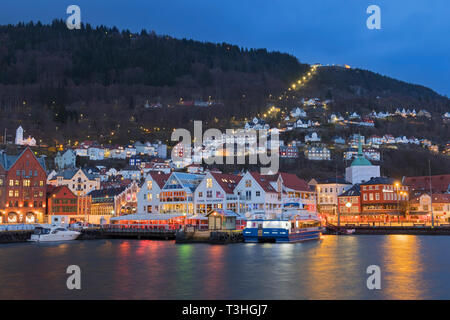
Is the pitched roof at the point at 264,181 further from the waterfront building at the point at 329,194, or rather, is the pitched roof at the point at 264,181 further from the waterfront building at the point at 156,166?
the waterfront building at the point at 156,166

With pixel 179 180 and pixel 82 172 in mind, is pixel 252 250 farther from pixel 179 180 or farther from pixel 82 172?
pixel 82 172

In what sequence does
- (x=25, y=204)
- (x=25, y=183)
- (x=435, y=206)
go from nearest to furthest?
(x=25, y=183)
(x=25, y=204)
(x=435, y=206)

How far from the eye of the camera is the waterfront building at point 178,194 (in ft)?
290

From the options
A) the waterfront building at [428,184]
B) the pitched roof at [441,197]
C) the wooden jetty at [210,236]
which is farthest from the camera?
the waterfront building at [428,184]

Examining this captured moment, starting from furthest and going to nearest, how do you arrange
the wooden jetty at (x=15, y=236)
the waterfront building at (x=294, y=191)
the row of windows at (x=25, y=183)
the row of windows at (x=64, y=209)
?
the row of windows at (x=64, y=209) → the row of windows at (x=25, y=183) → the waterfront building at (x=294, y=191) → the wooden jetty at (x=15, y=236)

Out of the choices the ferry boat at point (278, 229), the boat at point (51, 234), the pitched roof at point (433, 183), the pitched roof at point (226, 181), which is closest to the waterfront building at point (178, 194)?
the pitched roof at point (226, 181)

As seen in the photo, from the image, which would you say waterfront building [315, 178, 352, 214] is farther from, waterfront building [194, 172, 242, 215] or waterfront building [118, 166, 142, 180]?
waterfront building [118, 166, 142, 180]

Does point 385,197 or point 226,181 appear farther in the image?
point 385,197

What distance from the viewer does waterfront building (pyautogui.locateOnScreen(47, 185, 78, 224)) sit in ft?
329

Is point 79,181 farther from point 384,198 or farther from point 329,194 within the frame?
point 384,198

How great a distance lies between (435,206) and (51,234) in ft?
240

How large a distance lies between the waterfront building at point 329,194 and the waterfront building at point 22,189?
66.0m

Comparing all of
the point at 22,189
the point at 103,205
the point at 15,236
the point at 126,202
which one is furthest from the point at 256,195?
the point at 22,189

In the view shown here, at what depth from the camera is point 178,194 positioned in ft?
293
